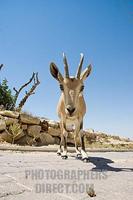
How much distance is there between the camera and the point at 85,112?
23.4ft

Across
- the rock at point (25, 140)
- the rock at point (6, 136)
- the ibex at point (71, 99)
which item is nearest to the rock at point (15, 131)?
the rock at point (6, 136)

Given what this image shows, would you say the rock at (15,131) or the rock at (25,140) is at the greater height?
the rock at (15,131)

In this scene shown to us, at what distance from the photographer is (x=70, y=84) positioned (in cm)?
595

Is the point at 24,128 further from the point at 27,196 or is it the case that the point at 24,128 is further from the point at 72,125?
the point at 27,196

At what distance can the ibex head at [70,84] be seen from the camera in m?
5.70

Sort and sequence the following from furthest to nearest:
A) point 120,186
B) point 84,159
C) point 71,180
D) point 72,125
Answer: point 72,125 < point 84,159 < point 71,180 < point 120,186

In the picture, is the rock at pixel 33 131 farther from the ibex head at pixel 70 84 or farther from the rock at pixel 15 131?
the ibex head at pixel 70 84

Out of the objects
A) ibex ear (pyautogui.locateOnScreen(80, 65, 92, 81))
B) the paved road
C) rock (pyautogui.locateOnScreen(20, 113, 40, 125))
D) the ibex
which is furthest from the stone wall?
the paved road

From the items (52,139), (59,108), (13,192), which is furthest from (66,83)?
(52,139)

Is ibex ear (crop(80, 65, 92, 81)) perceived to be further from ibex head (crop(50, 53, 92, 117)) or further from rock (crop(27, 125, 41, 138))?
rock (crop(27, 125, 41, 138))

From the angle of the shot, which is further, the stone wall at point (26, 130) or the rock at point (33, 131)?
the rock at point (33, 131)

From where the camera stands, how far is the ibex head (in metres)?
5.70

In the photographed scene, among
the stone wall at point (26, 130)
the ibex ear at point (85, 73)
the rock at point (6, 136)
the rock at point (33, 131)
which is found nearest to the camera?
the ibex ear at point (85, 73)

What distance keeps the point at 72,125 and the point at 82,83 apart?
1343mm
